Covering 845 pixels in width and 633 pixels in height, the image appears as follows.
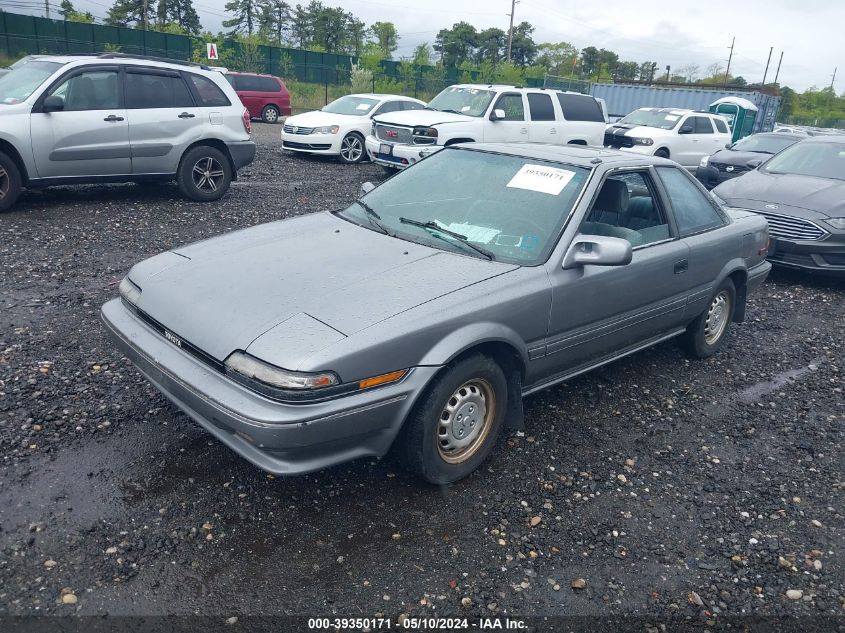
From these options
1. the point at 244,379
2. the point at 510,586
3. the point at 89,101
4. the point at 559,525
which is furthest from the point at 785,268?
the point at 89,101

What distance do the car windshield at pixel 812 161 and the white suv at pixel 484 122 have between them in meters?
4.52

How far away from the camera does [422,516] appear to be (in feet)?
10.4

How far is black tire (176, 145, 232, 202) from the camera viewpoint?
354 inches

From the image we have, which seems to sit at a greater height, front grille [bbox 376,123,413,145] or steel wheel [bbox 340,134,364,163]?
front grille [bbox 376,123,413,145]

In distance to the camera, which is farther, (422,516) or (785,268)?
(785,268)

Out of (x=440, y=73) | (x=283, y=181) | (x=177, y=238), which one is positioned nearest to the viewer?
(x=177, y=238)

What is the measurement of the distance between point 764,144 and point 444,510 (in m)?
14.0

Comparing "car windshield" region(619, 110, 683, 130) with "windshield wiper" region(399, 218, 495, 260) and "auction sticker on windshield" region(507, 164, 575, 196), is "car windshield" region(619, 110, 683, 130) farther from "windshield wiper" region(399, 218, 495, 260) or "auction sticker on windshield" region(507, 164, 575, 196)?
"windshield wiper" region(399, 218, 495, 260)

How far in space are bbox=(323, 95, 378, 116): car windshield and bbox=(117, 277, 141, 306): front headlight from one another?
1185 cm

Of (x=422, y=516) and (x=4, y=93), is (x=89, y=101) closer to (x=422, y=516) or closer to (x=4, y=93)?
(x=4, y=93)

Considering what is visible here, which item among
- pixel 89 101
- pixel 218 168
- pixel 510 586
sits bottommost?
pixel 510 586

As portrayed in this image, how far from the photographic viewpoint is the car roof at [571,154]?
4.19 metres

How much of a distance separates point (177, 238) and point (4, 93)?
287 cm

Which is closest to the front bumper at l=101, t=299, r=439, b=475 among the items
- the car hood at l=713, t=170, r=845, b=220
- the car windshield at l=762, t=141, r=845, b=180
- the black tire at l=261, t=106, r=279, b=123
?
the car hood at l=713, t=170, r=845, b=220
